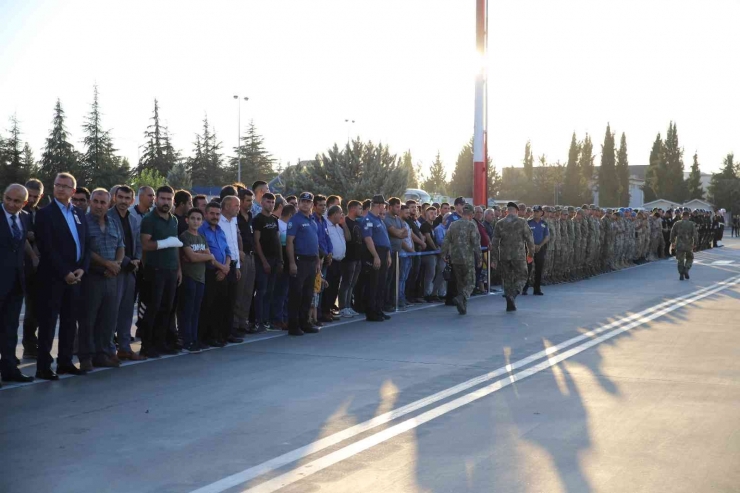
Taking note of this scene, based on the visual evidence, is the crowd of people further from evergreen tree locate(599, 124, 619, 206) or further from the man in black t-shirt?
evergreen tree locate(599, 124, 619, 206)

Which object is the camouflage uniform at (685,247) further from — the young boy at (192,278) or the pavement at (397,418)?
the young boy at (192,278)

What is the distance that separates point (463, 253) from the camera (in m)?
16.3

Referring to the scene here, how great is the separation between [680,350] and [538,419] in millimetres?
5026

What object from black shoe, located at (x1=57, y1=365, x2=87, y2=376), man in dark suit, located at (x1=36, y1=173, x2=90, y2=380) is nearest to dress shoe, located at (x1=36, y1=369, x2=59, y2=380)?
man in dark suit, located at (x1=36, y1=173, x2=90, y2=380)

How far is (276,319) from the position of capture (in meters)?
14.1

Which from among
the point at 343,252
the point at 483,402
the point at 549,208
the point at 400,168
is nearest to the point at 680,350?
the point at 483,402

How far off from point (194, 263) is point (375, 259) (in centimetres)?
456

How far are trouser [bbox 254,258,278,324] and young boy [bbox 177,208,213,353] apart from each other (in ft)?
5.91

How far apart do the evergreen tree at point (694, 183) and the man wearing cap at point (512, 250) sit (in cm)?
13061

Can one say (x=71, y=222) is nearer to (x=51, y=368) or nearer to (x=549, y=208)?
(x=51, y=368)

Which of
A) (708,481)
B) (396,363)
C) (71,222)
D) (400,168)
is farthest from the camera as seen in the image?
(400,168)

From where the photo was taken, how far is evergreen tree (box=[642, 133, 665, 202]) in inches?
5551

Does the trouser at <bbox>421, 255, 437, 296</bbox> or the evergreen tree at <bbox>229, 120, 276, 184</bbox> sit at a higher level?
the evergreen tree at <bbox>229, 120, 276, 184</bbox>

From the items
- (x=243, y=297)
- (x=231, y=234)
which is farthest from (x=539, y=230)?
(x=231, y=234)
